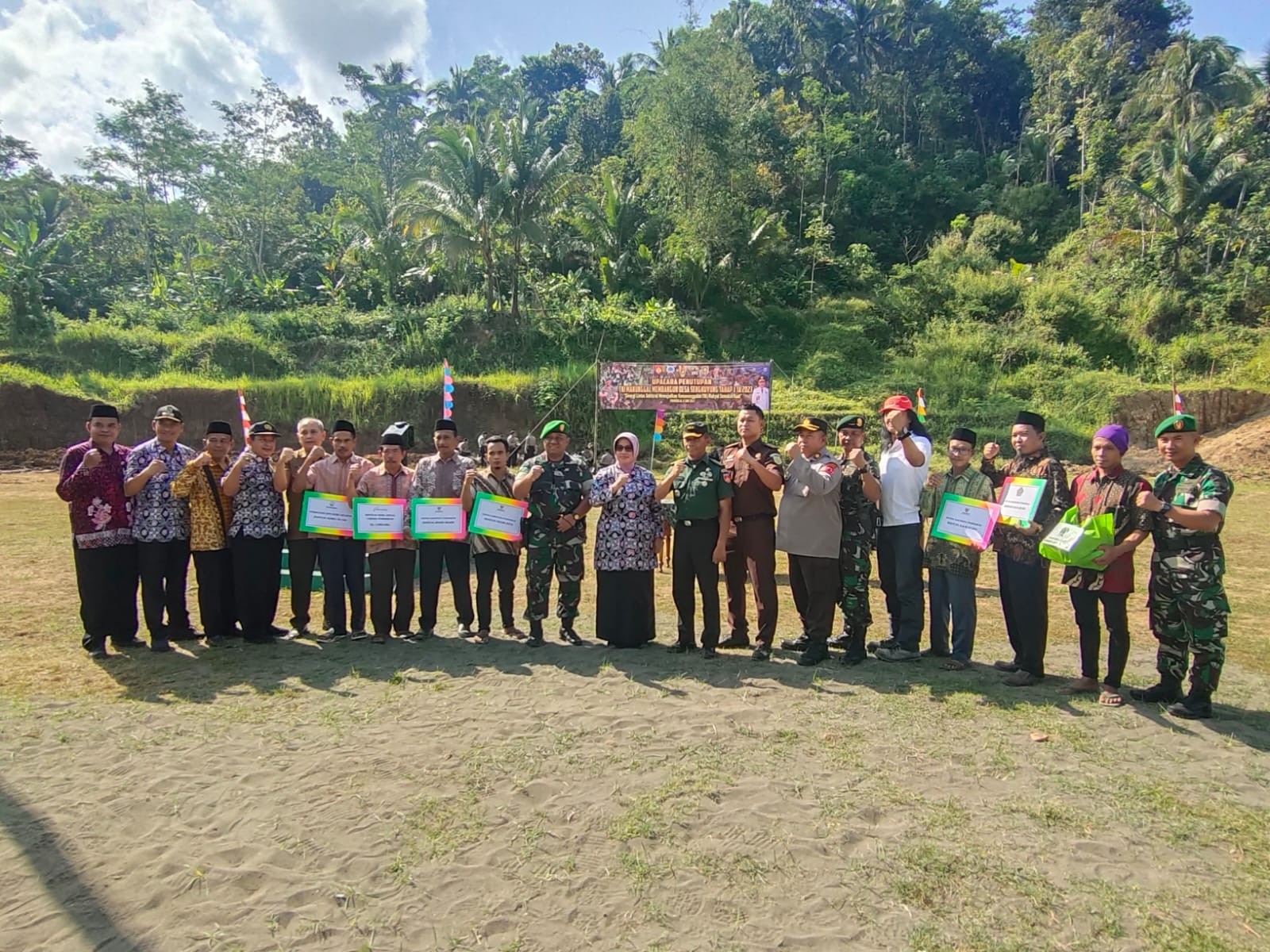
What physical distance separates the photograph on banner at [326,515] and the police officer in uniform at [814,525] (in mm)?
3324

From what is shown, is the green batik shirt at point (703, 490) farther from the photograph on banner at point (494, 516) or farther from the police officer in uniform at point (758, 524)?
the photograph on banner at point (494, 516)

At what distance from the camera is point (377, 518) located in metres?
5.70

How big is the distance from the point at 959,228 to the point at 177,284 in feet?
112

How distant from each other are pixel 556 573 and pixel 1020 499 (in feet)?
11.0

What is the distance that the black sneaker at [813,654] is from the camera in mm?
5285

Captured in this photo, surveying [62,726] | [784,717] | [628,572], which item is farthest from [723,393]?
[62,726]

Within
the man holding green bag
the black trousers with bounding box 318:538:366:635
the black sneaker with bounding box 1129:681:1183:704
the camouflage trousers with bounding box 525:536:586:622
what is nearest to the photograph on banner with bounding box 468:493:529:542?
the camouflage trousers with bounding box 525:536:586:622

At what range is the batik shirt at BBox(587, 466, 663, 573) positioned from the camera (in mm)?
5605

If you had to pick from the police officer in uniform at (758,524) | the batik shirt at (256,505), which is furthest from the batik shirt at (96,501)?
the police officer in uniform at (758,524)

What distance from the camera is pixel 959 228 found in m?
34.7

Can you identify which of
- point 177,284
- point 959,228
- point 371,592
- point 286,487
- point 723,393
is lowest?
point 371,592

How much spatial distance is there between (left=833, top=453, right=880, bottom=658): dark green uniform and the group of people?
13mm

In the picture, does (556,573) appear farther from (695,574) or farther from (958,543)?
(958,543)

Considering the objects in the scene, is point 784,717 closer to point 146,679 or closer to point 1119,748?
point 1119,748
